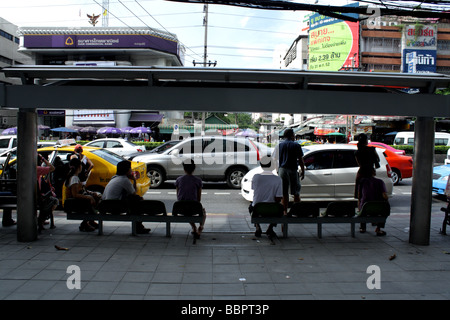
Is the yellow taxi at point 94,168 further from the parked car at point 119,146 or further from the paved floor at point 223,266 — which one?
the parked car at point 119,146

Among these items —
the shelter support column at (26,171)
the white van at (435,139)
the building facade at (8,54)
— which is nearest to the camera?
the shelter support column at (26,171)

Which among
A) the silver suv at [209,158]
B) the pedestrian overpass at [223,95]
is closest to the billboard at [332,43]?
the silver suv at [209,158]

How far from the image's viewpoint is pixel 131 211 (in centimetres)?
643

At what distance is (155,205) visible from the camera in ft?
20.8

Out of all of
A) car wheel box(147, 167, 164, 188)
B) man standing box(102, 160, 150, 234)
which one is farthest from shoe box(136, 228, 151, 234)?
car wheel box(147, 167, 164, 188)

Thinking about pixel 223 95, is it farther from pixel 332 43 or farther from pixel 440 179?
pixel 332 43

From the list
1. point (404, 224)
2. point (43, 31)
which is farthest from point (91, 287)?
point (43, 31)

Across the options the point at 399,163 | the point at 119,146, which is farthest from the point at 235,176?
the point at 119,146

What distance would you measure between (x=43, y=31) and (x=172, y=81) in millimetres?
41960

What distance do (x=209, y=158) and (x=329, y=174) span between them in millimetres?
4532

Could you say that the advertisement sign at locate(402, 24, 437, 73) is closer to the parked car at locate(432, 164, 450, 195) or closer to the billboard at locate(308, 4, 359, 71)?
the billboard at locate(308, 4, 359, 71)

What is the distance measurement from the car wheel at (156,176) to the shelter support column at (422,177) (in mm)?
8512

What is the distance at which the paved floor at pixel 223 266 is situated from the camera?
432 centimetres

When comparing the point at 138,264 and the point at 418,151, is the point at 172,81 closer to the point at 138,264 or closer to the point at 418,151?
the point at 138,264
